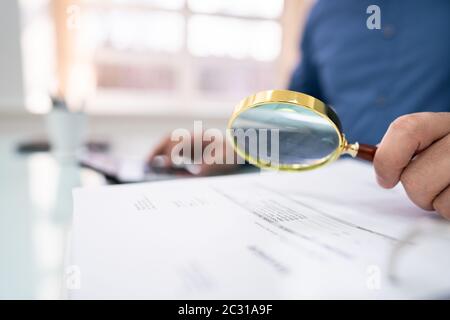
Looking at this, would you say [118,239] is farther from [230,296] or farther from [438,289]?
[438,289]

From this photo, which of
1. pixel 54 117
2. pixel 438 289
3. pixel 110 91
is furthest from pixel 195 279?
pixel 110 91

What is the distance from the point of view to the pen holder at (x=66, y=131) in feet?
3.33

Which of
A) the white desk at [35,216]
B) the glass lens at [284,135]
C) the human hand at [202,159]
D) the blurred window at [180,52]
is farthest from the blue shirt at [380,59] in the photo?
the blurred window at [180,52]

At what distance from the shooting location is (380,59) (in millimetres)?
1054

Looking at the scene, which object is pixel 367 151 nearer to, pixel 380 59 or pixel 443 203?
pixel 443 203

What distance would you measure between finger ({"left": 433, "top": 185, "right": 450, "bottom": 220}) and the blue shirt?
452 millimetres

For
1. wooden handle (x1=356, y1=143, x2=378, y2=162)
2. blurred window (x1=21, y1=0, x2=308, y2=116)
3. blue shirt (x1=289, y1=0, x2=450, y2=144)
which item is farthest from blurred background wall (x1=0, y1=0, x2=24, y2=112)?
wooden handle (x1=356, y1=143, x2=378, y2=162)

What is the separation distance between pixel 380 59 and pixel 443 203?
2.53ft

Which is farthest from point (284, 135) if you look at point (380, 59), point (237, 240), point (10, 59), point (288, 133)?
point (10, 59)

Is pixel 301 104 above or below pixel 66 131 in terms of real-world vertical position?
above

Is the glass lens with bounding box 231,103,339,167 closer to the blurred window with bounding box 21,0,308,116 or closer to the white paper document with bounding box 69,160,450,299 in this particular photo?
the white paper document with bounding box 69,160,450,299

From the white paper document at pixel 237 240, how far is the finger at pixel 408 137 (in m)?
0.06

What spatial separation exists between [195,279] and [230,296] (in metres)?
0.03
